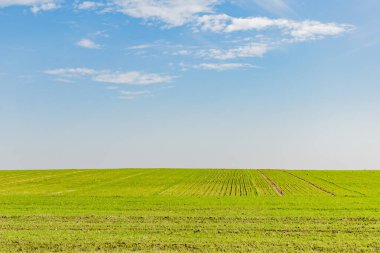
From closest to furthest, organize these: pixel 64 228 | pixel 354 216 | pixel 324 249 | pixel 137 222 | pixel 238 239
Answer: pixel 324 249 → pixel 238 239 → pixel 64 228 → pixel 137 222 → pixel 354 216

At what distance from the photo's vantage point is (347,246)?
1900cm

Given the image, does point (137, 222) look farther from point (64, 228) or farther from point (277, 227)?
point (277, 227)

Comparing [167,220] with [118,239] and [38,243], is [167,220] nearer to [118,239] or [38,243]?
[118,239]

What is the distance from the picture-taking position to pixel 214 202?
3728 centimetres

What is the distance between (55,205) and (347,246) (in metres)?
23.6

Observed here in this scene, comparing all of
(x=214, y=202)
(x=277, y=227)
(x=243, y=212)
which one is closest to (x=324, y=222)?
(x=277, y=227)

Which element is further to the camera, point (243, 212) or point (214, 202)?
point (214, 202)

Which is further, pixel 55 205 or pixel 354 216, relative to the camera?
pixel 55 205

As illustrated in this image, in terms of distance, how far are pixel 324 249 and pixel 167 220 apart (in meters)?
10.2

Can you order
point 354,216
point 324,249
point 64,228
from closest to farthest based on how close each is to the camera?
point 324,249 → point 64,228 → point 354,216

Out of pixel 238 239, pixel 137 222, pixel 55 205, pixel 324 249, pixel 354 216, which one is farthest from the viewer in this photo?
pixel 55 205

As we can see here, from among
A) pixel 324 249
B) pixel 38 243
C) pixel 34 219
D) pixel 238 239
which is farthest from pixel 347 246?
pixel 34 219

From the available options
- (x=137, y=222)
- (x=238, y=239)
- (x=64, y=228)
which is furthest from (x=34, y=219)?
(x=238, y=239)

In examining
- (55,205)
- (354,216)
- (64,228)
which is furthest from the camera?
(55,205)
